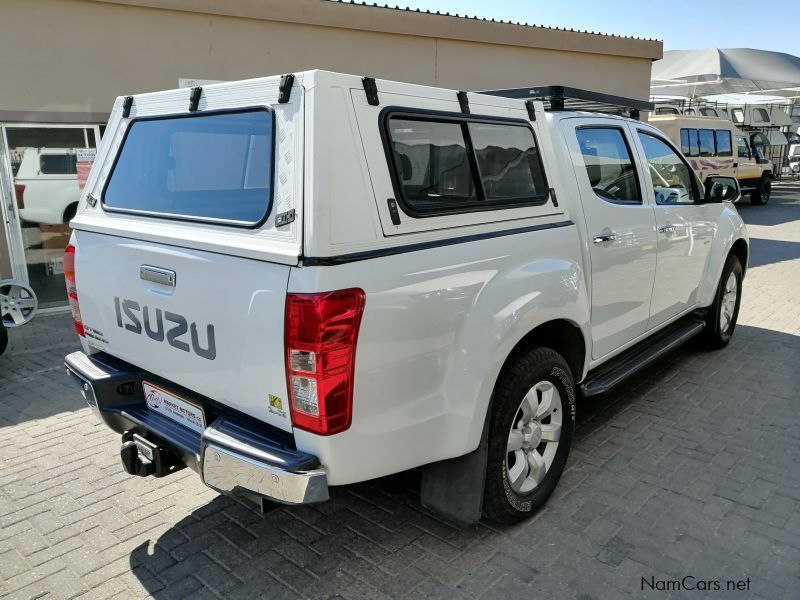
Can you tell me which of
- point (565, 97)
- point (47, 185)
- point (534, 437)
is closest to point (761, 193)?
point (565, 97)

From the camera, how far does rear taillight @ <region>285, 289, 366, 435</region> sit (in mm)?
2074

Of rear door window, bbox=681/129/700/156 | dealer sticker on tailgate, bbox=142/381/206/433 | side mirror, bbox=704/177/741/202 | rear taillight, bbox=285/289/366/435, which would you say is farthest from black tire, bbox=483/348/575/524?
rear door window, bbox=681/129/700/156

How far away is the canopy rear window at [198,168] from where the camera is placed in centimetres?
244

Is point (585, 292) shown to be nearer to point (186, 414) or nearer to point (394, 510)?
point (394, 510)

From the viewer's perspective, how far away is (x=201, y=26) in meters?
7.97

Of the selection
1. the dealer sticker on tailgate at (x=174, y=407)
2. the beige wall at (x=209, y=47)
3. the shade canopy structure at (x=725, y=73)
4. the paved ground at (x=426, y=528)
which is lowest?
the paved ground at (x=426, y=528)

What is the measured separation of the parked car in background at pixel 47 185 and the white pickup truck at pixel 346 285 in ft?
15.8

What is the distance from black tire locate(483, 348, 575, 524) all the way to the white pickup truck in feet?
0.04

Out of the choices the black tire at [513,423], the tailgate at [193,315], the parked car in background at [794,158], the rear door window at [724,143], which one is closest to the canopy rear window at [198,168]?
the tailgate at [193,315]

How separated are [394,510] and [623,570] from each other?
112cm

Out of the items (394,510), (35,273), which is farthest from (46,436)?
(35,273)

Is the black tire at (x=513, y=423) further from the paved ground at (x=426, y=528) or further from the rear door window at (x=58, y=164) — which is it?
the rear door window at (x=58, y=164)

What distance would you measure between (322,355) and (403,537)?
1.33 metres

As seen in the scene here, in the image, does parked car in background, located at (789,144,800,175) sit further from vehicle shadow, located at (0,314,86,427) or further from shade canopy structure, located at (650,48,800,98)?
vehicle shadow, located at (0,314,86,427)
